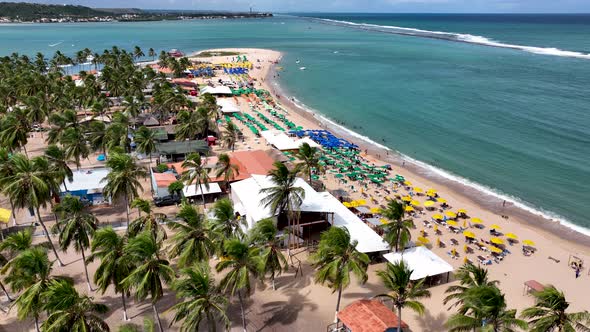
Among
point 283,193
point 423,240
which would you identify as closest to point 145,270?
point 283,193

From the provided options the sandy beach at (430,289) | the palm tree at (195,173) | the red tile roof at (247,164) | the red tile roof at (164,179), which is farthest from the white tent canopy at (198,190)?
the palm tree at (195,173)

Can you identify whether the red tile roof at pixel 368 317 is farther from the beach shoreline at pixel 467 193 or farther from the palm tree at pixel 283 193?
the beach shoreline at pixel 467 193

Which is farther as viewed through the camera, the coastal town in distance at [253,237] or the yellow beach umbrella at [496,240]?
the yellow beach umbrella at [496,240]

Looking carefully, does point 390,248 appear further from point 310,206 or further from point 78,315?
point 78,315

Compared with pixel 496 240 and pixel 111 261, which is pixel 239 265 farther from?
pixel 496 240

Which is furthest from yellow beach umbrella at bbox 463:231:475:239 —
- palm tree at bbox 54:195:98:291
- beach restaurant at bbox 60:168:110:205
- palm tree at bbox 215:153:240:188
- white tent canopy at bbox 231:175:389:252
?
beach restaurant at bbox 60:168:110:205

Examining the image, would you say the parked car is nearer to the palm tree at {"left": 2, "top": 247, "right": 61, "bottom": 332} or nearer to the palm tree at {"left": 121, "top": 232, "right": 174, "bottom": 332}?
the palm tree at {"left": 2, "top": 247, "right": 61, "bottom": 332}
